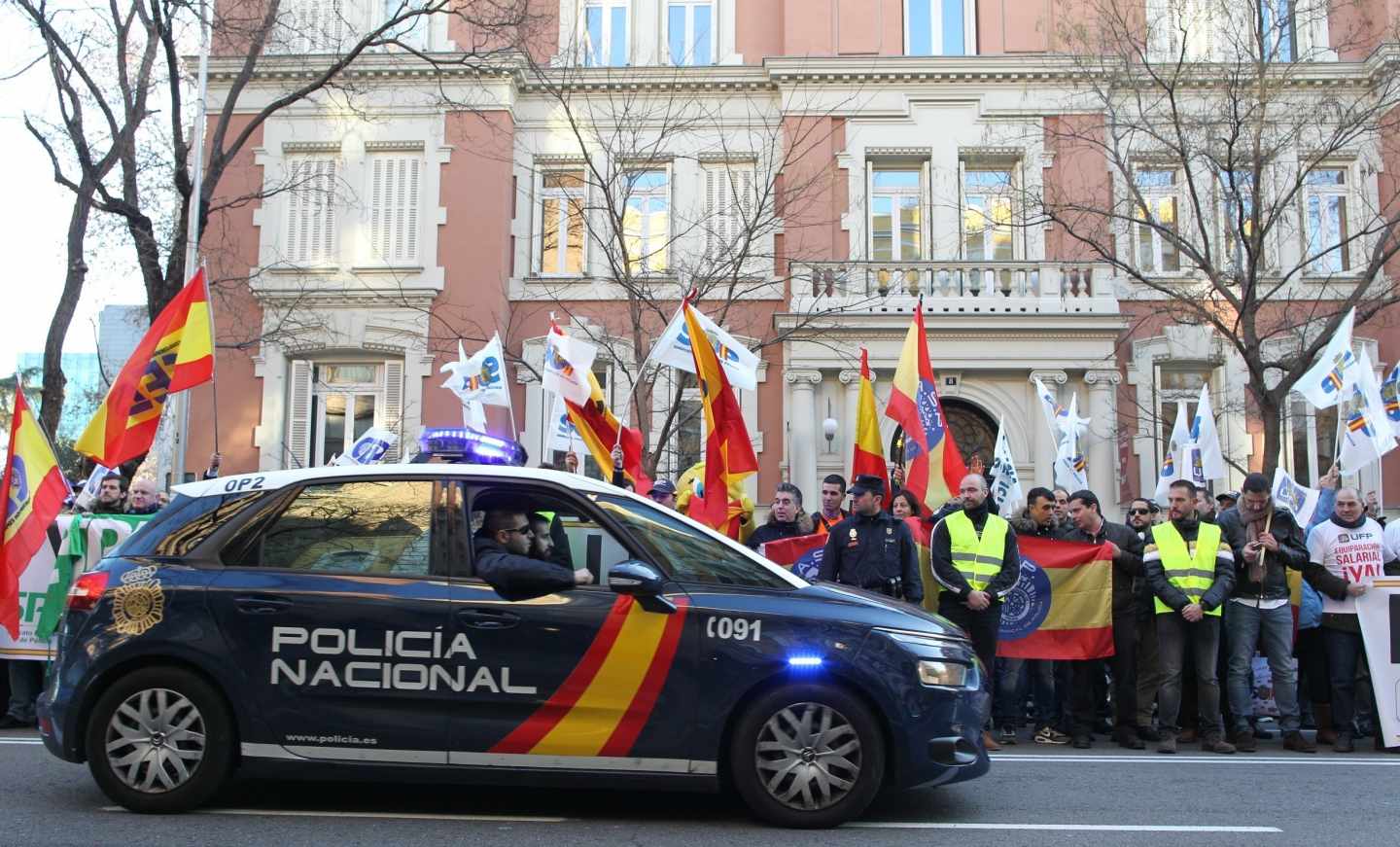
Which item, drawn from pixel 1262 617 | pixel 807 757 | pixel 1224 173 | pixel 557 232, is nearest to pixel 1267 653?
pixel 1262 617

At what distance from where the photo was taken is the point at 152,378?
10242 millimetres

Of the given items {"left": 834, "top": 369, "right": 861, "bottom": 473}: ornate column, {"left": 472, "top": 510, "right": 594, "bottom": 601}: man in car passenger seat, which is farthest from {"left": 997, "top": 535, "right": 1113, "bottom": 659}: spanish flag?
{"left": 834, "top": 369, "right": 861, "bottom": 473}: ornate column

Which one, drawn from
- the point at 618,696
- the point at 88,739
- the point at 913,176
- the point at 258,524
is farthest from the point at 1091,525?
the point at 913,176

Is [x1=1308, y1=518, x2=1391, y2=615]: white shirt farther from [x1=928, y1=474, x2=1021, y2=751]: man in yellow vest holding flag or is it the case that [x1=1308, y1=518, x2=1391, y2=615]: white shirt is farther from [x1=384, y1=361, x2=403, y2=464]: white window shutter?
[x1=384, y1=361, x2=403, y2=464]: white window shutter

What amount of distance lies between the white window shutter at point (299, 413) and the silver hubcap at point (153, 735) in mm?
16291

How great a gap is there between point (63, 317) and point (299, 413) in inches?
229

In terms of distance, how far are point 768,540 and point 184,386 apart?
16.7 ft

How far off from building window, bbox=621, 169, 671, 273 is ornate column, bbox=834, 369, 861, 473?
4.13m

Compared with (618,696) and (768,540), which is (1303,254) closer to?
(768,540)

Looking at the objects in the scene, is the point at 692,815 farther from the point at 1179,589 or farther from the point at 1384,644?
the point at 1384,644

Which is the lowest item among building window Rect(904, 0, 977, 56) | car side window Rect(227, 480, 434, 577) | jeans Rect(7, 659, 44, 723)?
jeans Rect(7, 659, 44, 723)

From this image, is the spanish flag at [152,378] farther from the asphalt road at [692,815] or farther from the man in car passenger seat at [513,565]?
the man in car passenger seat at [513,565]

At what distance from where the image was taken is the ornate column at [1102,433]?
19641mm

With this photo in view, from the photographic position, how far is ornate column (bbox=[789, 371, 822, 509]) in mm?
19922
